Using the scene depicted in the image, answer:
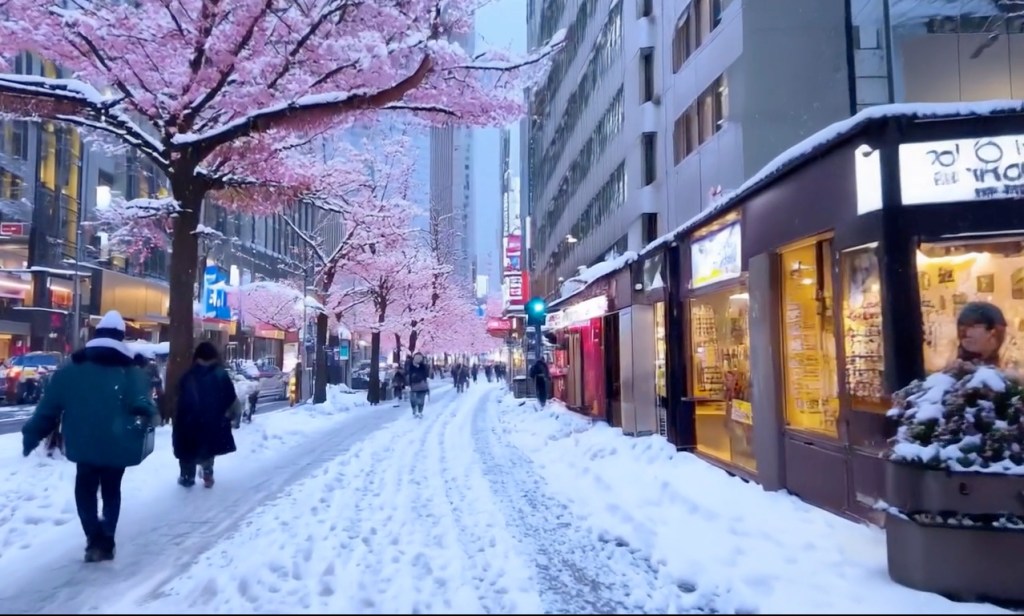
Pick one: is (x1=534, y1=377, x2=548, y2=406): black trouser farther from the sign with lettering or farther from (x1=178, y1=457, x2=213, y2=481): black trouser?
the sign with lettering

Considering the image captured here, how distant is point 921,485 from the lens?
225 inches

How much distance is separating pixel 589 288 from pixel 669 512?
14.2 m

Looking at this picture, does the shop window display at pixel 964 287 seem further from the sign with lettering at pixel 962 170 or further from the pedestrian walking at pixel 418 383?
the pedestrian walking at pixel 418 383

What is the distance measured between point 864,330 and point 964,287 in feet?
3.09

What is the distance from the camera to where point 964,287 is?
307 inches

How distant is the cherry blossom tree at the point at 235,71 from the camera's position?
12.4 meters

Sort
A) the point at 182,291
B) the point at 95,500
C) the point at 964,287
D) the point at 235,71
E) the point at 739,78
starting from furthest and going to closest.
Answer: the point at 739,78 → the point at 182,291 → the point at 235,71 → the point at 964,287 → the point at 95,500

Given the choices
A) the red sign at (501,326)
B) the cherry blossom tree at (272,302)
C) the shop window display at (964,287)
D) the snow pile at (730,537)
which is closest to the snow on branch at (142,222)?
the snow pile at (730,537)

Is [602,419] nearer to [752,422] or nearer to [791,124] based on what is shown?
[791,124]

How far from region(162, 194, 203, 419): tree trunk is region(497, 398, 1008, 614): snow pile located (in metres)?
6.33

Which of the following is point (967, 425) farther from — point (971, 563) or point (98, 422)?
point (98, 422)

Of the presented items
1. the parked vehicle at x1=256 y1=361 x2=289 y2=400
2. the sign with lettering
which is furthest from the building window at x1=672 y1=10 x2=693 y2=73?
the parked vehicle at x1=256 y1=361 x2=289 y2=400

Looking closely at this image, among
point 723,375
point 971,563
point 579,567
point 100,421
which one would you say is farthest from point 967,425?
point 723,375

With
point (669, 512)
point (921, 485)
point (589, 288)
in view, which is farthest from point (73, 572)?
point (589, 288)
